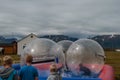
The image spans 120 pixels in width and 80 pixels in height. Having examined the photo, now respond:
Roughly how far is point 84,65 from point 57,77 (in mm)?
3959

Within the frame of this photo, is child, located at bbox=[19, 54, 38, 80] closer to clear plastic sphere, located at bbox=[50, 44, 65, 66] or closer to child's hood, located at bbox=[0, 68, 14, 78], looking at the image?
child's hood, located at bbox=[0, 68, 14, 78]

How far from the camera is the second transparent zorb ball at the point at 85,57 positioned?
35.9 ft

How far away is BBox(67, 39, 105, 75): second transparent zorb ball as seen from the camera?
10.9m

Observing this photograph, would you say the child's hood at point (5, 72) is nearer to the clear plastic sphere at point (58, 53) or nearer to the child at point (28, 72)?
the child at point (28, 72)

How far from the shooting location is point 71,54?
37.2 feet

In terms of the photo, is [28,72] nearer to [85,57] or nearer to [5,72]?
[5,72]

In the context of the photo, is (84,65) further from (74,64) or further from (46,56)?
(46,56)

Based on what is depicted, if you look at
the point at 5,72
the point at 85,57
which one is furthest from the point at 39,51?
the point at 5,72

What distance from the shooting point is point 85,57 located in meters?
10.9

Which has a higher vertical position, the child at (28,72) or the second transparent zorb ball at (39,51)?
the second transparent zorb ball at (39,51)

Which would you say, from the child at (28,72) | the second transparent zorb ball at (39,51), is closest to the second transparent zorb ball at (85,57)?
the second transparent zorb ball at (39,51)

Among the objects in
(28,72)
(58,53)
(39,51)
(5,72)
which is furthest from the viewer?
(58,53)

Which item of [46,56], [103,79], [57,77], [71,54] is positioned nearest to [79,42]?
[71,54]

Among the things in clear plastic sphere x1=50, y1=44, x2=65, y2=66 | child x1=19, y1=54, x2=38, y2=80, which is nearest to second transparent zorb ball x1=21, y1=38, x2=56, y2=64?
clear plastic sphere x1=50, y1=44, x2=65, y2=66
